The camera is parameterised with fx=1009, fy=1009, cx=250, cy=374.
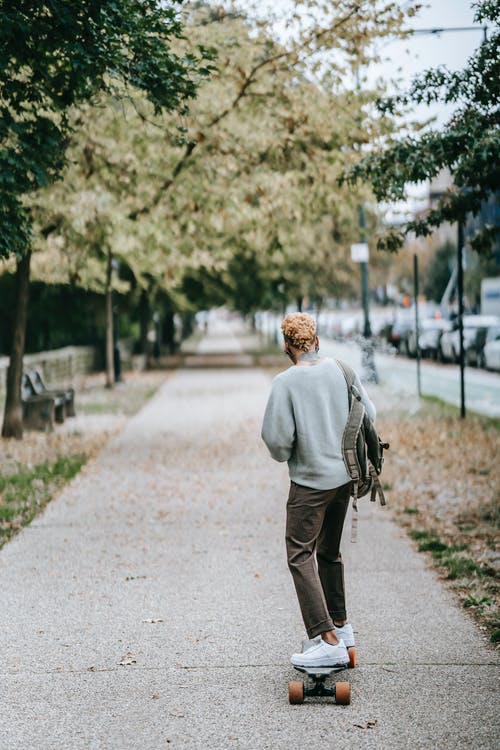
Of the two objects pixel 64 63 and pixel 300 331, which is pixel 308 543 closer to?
pixel 300 331

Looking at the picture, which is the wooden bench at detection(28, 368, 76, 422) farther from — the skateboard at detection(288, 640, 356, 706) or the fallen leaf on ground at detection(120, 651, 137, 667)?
the skateboard at detection(288, 640, 356, 706)

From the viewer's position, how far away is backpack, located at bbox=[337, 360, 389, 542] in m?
4.69

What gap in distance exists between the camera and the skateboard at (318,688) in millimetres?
4605

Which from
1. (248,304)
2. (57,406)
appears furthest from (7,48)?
(248,304)

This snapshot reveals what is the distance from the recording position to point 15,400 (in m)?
15.0

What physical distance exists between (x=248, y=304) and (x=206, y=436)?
21607mm

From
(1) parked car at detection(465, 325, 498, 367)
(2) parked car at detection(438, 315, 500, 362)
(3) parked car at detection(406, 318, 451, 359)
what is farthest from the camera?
(3) parked car at detection(406, 318, 451, 359)

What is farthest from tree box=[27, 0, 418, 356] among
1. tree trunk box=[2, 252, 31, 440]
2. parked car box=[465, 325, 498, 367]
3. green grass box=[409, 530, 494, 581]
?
parked car box=[465, 325, 498, 367]

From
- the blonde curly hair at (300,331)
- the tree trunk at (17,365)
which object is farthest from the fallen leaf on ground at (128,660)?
the tree trunk at (17,365)

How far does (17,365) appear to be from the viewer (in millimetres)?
15102

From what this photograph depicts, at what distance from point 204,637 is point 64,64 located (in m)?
4.84

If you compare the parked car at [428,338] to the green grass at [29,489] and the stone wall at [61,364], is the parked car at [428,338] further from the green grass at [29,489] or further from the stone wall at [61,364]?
the green grass at [29,489]

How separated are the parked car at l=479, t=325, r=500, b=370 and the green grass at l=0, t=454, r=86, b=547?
19373 millimetres

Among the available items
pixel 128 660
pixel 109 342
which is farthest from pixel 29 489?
pixel 109 342
